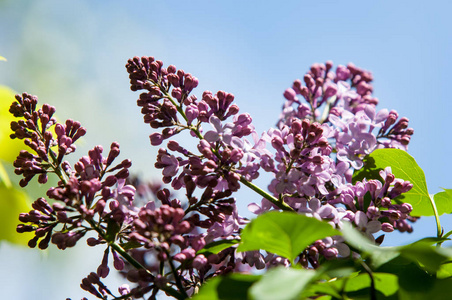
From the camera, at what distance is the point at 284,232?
493 mm

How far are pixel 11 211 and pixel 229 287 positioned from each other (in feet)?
3.83

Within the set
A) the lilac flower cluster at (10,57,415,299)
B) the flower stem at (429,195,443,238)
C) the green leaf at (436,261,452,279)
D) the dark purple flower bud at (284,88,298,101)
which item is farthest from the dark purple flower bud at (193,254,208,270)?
the dark purple flower bud at (284,88,298,101)

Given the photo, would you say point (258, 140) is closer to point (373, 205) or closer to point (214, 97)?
point (214, 97)

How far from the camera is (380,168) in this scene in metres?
0.87

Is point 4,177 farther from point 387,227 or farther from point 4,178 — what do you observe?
point 387,227

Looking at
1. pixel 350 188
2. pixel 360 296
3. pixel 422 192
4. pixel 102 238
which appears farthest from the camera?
pixel 422 192

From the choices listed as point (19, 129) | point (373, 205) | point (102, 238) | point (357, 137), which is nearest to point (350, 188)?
point (373, 205)

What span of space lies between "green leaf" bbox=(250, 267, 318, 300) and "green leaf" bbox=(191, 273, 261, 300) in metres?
0.07

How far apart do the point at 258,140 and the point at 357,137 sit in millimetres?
228

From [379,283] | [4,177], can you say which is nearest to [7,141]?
[4,177]

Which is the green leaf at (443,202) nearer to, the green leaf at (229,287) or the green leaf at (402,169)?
the green leaf at (402,169)

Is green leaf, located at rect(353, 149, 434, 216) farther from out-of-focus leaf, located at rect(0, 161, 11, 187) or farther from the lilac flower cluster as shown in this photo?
out-of-focus leaf, located at rect(0, 161, 11, 187)

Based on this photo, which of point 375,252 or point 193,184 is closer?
point 375,252

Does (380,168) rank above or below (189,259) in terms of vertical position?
above
